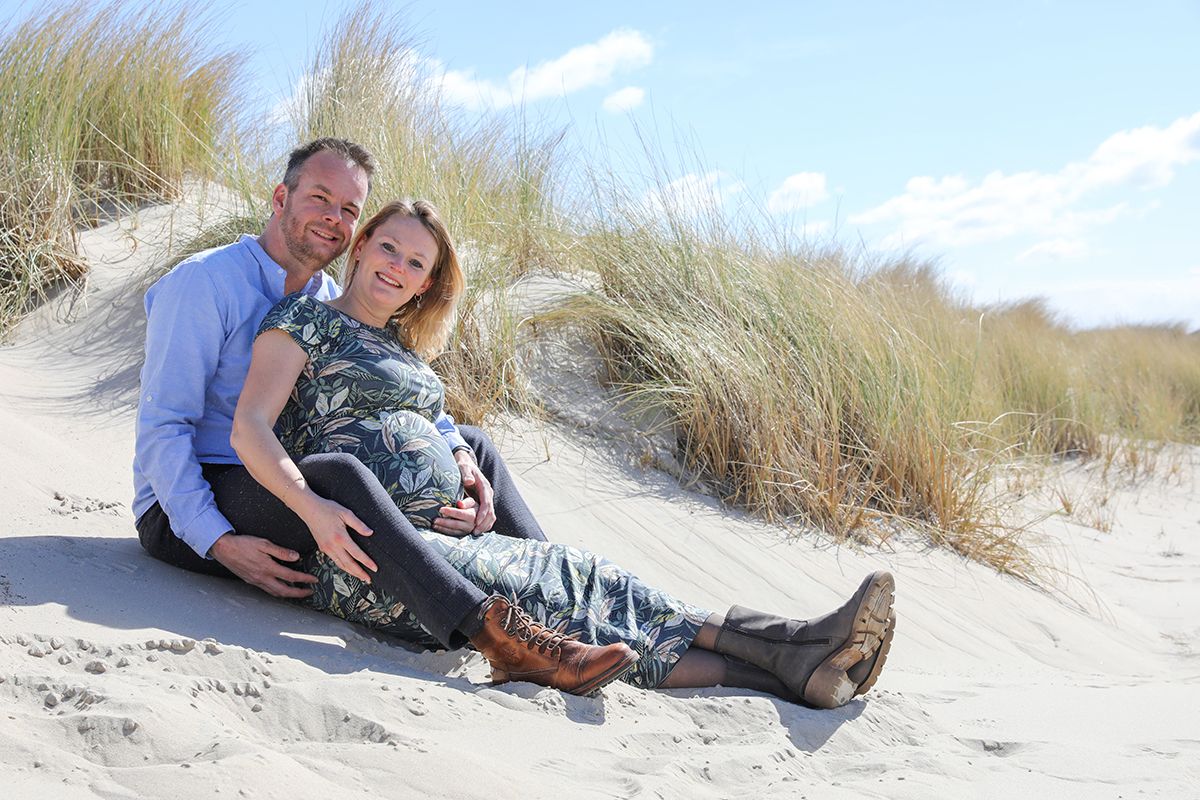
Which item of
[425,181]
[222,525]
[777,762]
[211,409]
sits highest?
[425,181]

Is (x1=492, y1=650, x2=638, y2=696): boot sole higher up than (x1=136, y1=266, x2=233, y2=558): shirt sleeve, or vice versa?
(x1=136, y1=266, x2=233, y2=558): shirt sleeve

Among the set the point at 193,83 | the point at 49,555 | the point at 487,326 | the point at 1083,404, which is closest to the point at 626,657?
the point at 49,555

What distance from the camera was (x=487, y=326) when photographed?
17.9ft

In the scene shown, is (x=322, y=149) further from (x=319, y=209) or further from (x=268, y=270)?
(x=268, y=270)

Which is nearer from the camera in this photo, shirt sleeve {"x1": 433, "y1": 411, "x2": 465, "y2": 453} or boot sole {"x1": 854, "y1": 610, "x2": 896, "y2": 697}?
boot sole {"x1": 854, "y1": 610, "x2": 896, "y2": 697}

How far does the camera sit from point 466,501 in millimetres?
3221

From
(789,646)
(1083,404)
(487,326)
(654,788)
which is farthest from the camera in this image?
(1083,404)

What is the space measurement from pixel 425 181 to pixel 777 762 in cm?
430

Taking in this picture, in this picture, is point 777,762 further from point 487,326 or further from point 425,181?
point 425,181

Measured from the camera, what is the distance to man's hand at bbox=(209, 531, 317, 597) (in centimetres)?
306

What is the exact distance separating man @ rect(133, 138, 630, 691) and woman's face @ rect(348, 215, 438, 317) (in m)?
0.25

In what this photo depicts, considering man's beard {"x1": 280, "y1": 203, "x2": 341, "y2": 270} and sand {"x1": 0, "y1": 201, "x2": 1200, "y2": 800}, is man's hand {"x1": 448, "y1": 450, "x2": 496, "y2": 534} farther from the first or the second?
man's beard {"x1": 280, "y1": 203, "x2": 341, "y2": 270}

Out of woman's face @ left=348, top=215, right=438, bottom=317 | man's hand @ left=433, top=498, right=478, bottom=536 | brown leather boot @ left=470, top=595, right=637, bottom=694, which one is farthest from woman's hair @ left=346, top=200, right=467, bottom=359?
brown leather boot @ left=470, top=595, right=637, bottom=694

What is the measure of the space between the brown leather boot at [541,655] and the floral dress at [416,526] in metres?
0.19
